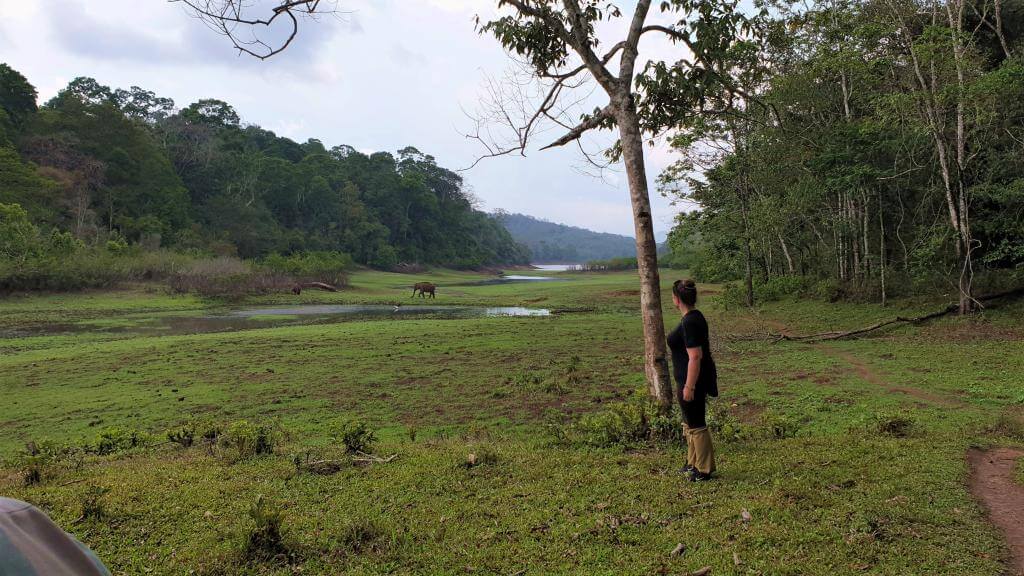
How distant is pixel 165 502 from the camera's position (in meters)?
4.67

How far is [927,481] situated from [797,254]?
29.0 metres

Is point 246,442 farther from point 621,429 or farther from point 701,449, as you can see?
point 701,449

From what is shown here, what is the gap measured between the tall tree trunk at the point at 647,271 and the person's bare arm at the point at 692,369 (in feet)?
6.21

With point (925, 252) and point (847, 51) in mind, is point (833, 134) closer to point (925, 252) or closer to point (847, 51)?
point (847, 51)

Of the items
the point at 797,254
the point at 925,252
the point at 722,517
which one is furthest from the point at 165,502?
the point at 797,254

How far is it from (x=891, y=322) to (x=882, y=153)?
7.08 m

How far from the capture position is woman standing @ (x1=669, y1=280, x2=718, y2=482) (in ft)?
15.4

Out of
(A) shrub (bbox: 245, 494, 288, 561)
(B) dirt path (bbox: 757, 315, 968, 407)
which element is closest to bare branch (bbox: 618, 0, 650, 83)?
(A) shrub (bbox: 245, 494, 288, 561)

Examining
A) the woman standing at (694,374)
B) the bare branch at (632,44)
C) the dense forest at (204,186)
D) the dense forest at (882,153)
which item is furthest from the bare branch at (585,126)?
the dense forest at (204,186)

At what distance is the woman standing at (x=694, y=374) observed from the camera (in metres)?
4.68

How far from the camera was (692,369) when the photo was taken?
4688 millimetres

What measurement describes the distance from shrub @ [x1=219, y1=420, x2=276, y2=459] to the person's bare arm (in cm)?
481

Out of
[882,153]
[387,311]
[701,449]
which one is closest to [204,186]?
[387,311]

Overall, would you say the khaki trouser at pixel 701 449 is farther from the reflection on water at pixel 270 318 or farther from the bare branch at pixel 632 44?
the reflection on water at pixel 270 318
